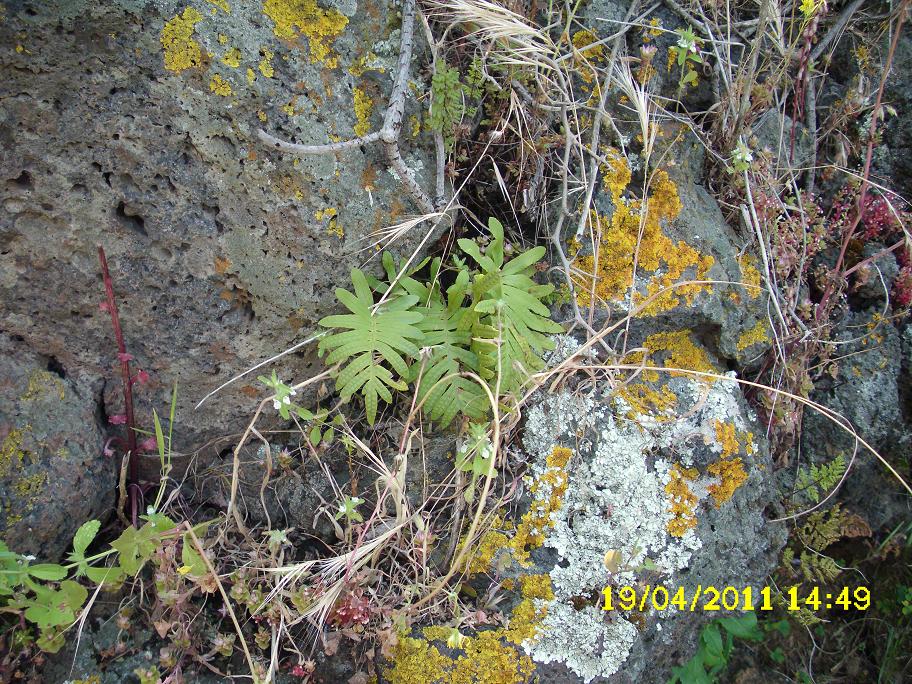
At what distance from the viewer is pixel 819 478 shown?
3168mm

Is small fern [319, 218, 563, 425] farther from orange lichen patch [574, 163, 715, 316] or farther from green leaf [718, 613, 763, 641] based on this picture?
green leaf [718, 613, 763, 641]

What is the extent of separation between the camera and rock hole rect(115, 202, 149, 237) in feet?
7.57

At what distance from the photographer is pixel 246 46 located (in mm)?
2279

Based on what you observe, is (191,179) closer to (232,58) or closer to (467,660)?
(232,58)

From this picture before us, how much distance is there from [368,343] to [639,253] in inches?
47.6

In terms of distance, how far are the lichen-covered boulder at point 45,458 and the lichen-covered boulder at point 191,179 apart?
0.09 metres

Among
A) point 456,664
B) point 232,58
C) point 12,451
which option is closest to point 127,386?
point 12,451

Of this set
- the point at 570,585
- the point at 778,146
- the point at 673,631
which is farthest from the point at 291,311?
the point at 778,146

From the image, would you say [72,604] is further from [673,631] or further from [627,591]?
[673,631]

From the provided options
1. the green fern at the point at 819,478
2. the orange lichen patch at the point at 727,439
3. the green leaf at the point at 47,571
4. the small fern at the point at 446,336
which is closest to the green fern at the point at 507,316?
the small fern at the point at 446,336

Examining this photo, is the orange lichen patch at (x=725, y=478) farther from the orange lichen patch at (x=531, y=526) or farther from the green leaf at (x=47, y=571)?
the green leaf at (x=47, y=571)

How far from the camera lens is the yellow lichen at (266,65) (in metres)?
2.30

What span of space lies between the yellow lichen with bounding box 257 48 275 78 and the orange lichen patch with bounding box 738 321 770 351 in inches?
86.1

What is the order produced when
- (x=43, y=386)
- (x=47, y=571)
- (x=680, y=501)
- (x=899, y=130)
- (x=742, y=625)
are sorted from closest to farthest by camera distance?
(x=47, y=571), (x=43, y=386), (x=680, y=501), (x=742, y=625), (x=899, y=130)
